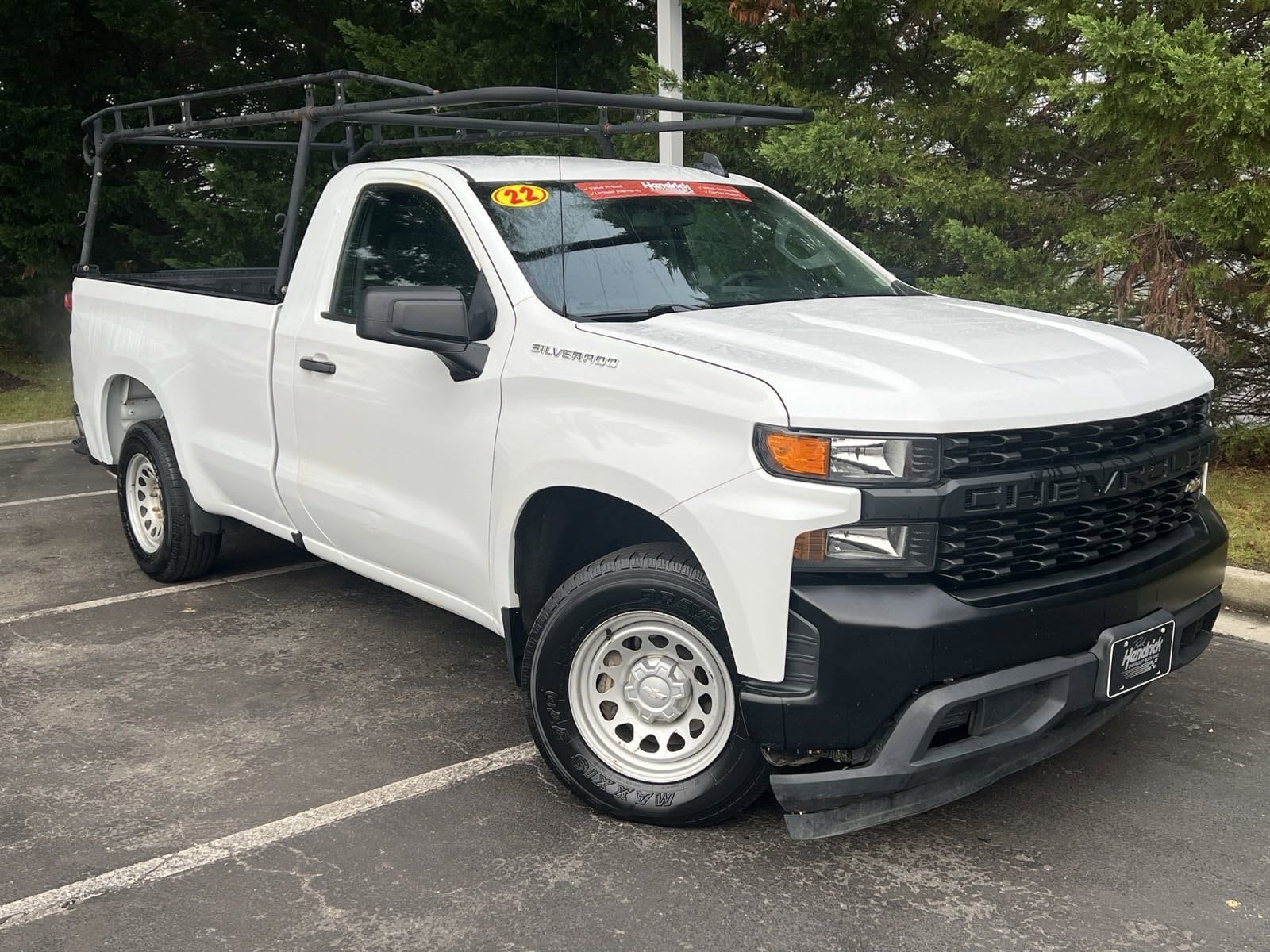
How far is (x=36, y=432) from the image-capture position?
432 inches

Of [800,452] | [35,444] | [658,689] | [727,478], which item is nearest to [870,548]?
[800,452]

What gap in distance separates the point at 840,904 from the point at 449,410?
2008 millimetres

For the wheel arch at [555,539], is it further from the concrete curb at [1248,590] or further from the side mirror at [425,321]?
the concrete curb at [1248,590]

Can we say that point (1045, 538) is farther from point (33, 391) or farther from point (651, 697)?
point (33, 391)

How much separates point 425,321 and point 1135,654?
7.53ft

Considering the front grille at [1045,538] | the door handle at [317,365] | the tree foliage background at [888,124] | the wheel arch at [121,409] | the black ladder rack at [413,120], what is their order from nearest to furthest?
the front grille at [1045,538]
the black ladder rack at [413,120]
the door handle at [317,365]
the tree foliage background at [888,124]
the wheel arch at [121,409]

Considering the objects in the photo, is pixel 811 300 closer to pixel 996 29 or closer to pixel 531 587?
pixel 531 587

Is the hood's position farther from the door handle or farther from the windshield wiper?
the door handle

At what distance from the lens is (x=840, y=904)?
11.4 ft

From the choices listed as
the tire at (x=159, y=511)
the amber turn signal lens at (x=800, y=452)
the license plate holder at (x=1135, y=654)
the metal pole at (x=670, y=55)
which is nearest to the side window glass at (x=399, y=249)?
the amber turn signal lens at (x=800, y=452)

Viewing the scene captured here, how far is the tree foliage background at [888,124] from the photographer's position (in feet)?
21.9

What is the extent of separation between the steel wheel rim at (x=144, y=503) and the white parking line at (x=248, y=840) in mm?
2862

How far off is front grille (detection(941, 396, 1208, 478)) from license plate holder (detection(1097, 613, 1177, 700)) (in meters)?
0.49

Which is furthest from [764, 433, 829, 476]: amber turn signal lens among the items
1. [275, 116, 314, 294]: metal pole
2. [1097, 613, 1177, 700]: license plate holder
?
[275, 116, 314, 294]: metal pole
